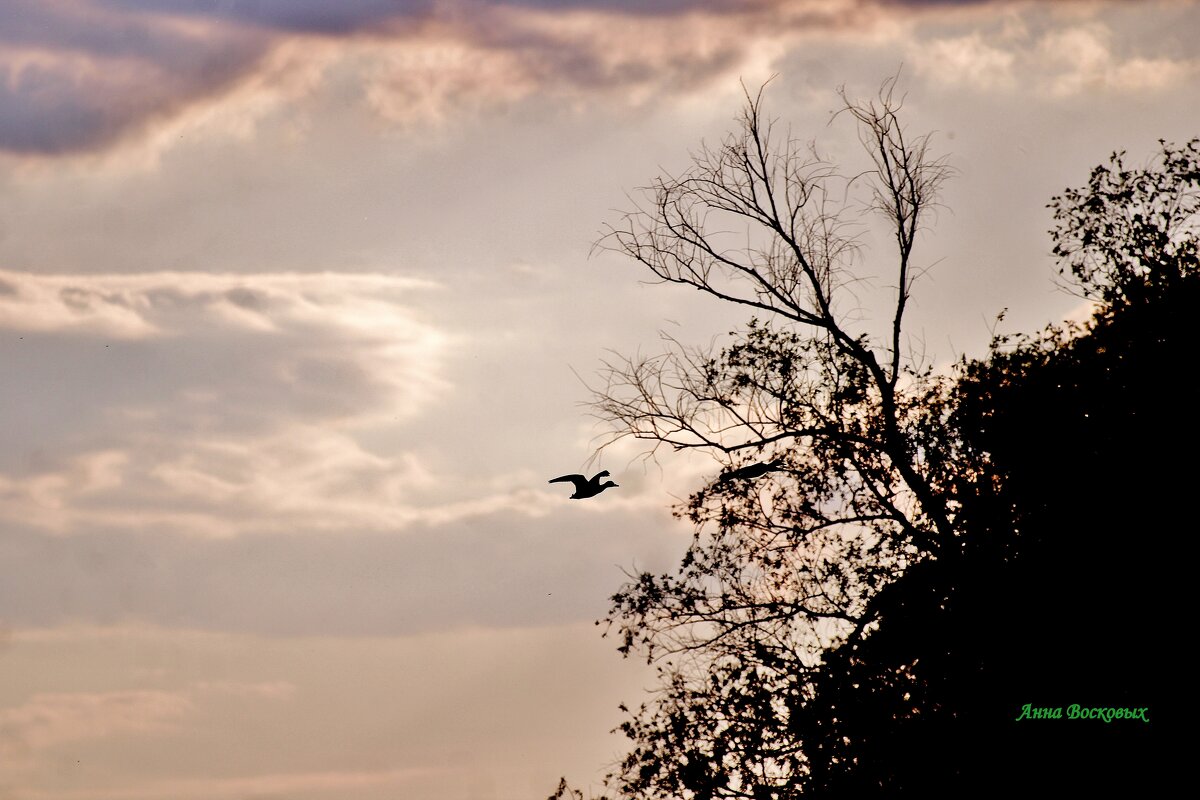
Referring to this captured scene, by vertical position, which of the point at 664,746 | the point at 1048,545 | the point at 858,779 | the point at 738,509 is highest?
the point at 738,509

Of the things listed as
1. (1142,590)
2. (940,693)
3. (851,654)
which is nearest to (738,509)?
(851,654)

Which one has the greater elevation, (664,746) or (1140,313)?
(1140,313)

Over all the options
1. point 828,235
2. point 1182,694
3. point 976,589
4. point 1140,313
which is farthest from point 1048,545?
point 828,235

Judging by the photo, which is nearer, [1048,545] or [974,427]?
[1048,545]

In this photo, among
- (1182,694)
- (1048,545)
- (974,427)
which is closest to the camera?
(1182,694)

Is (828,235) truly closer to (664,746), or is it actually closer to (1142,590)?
(1142,590)

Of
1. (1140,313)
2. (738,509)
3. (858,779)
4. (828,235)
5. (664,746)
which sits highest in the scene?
(828,235)

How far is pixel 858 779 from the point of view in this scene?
21094mm

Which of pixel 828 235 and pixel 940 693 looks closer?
pixel 940 693

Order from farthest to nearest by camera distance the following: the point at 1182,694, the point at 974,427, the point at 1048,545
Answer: the point at 974,427 < the point at 1048,545 < the point at 1182,694

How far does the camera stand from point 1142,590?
793 inches

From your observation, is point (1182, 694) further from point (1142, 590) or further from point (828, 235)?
point (828, 235)

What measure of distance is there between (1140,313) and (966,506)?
4639 millimetres

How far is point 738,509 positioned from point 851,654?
3.32 metres
